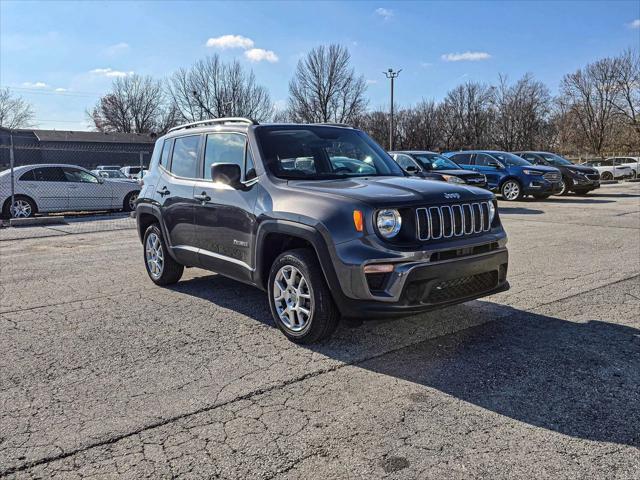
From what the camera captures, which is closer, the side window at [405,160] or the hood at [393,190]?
the hood at [393,190]

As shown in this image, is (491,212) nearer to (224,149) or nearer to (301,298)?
(301,298)

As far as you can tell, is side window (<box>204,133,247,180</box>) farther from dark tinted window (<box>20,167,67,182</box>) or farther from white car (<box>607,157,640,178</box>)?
white car (<box>607,157,640,178</box>)

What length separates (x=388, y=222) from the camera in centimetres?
393

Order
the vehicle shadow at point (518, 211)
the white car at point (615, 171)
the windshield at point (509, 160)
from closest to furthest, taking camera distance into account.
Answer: the vehicle shadow at point (518, 211)
the windshield at point (509, 160)
the white car at point (615, 171)

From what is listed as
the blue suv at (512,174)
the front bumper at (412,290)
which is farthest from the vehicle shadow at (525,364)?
the blue suv at (512,174)

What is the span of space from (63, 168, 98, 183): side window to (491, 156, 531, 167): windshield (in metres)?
13.8

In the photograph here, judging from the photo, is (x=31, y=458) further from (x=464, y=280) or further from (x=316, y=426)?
(x=464, y=280)

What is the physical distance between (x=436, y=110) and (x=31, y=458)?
8168 cm

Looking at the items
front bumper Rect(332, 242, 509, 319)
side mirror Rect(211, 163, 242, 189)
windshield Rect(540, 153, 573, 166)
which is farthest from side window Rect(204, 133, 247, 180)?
windshield Rect(540, 153, 573, 166)

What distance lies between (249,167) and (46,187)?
12.2m

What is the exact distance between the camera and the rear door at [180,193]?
18.7ft

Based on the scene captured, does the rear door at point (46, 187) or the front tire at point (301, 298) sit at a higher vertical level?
the rear door at point (46, 187)

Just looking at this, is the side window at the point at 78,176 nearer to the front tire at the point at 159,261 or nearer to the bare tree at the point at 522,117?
the front tire at the point at 159,261

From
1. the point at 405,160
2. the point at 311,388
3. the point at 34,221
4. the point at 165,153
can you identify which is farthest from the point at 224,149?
the point at 405,160
